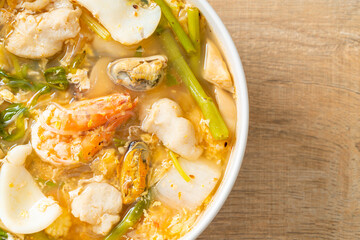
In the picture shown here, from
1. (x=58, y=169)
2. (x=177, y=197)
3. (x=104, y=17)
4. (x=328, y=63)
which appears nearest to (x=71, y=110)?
(x=58, y=169)

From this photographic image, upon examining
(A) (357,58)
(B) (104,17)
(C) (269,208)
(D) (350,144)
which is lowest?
(C) (269,208)

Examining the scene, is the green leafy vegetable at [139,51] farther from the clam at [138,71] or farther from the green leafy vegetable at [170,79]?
the green leafy vegetable at [170,79]

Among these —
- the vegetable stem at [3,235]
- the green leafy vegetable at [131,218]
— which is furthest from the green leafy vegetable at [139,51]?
the vegetable stem at [3,235]

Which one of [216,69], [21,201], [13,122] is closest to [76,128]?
[13,122]

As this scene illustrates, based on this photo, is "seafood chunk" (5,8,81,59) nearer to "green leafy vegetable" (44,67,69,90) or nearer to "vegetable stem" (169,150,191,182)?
"green leafy vegetable" (44,67,69,90)

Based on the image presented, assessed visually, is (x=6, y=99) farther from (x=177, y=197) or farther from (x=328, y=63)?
(x=328, y=63)

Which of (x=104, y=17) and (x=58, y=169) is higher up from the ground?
(x=104, y=17)

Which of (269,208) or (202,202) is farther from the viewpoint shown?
(269,208)
